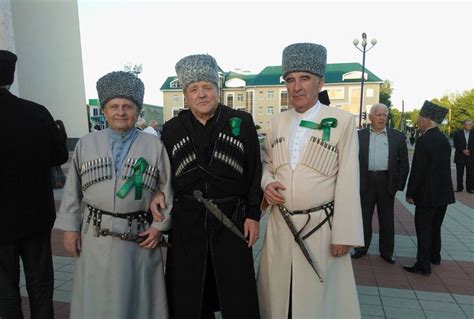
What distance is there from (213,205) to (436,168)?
338 centimetres

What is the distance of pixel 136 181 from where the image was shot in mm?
2275

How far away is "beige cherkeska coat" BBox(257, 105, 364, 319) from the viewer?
92.5 inches

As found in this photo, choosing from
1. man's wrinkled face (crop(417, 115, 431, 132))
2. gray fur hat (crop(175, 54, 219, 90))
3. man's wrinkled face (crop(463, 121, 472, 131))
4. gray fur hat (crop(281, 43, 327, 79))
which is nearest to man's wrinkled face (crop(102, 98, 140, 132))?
gray fur hat (crop(175, 54, 219, 90))

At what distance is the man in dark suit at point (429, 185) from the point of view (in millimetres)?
4371

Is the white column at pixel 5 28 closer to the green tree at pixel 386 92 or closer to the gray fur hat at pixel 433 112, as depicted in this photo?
the gray fur hat at pixel 433 112

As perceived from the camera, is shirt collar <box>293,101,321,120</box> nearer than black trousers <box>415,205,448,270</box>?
Yes

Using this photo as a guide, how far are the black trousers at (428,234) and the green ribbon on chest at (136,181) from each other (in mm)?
3556

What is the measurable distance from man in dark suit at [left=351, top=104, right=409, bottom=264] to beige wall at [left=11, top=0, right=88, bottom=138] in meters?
16.1

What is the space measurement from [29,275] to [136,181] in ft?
3.57

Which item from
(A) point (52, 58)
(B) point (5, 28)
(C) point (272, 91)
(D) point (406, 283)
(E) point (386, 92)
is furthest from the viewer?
(E) point (386, 92)

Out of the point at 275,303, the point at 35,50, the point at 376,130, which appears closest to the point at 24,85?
the point at 35,50

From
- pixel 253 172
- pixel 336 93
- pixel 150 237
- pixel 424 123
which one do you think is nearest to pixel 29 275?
pixel 150 237

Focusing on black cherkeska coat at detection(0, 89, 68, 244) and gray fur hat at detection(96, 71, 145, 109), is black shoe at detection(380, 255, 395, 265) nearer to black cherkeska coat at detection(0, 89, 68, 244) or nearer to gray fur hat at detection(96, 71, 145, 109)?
gray fur hat at detection(96, 71, 145, 109)

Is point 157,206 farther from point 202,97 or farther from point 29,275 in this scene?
point 29,275
